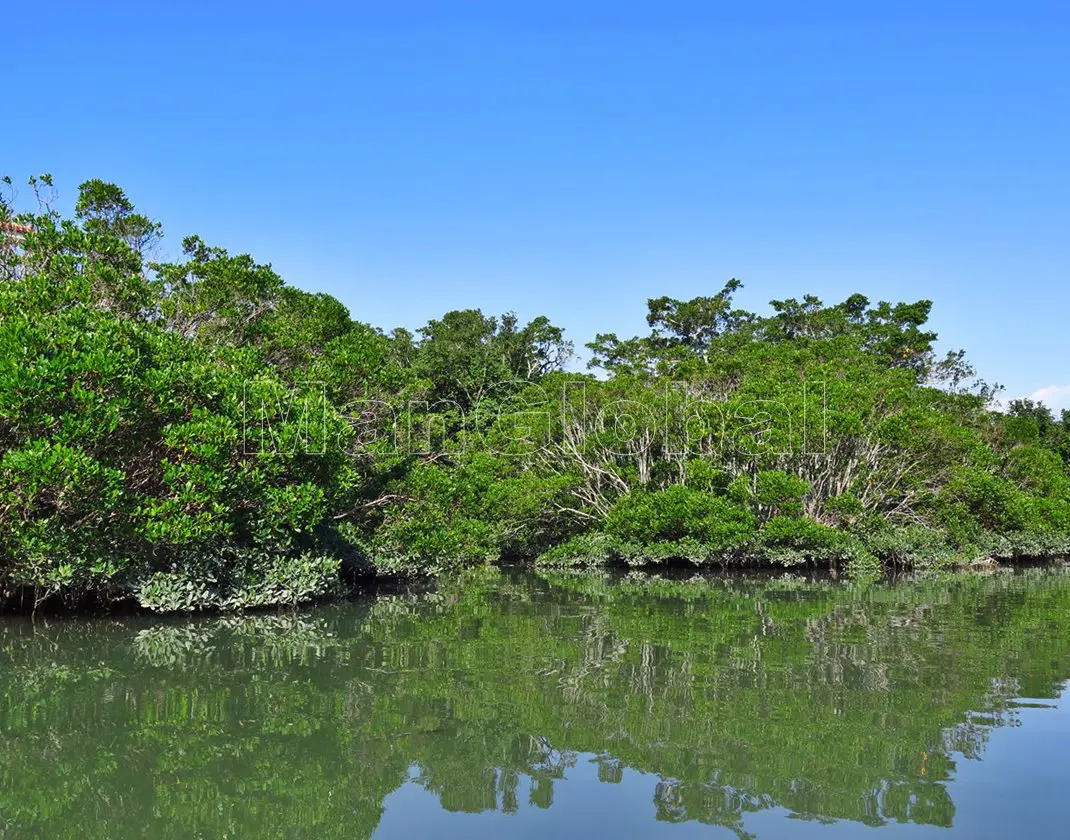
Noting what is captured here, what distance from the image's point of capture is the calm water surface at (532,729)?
5.66 meters

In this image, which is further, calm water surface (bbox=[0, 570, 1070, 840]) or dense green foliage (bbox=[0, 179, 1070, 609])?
dense green foliage (bbox=[0, 179, 1070, 609])

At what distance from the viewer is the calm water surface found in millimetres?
5656

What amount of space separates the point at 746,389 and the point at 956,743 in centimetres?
1629

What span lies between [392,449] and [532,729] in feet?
32.6

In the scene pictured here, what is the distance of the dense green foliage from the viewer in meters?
11.2

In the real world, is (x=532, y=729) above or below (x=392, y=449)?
below

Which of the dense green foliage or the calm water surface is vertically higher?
the dense green foliage

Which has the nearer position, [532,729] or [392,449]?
[532,729]

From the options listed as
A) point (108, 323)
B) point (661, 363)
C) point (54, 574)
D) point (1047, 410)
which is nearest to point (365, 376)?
point (108, 323)

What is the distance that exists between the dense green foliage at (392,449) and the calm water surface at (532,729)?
1561mm

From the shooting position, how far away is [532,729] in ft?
24.2

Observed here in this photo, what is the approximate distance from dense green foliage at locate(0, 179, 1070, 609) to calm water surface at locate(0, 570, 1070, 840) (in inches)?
61.4

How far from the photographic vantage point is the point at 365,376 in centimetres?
1617

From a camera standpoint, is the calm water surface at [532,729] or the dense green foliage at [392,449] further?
the dense green foliage at [392,449]
